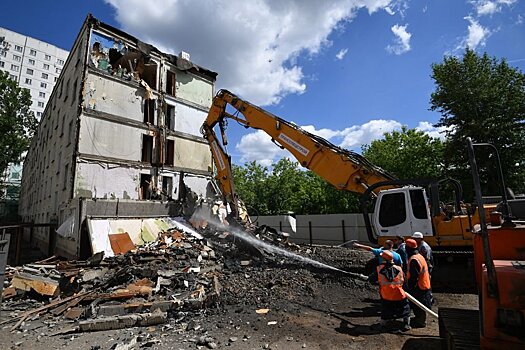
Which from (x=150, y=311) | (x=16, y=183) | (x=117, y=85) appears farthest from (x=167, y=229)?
(x=16, y=183)

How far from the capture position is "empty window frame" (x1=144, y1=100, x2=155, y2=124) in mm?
17906

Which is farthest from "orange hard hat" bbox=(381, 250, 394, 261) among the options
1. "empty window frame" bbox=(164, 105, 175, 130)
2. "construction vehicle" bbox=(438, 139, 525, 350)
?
"empty window frame" bbox=(164, 105, 175, 130)

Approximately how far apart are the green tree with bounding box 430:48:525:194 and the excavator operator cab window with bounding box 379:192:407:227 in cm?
1072

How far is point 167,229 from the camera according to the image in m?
13.7

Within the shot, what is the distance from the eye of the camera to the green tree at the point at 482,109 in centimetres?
1733

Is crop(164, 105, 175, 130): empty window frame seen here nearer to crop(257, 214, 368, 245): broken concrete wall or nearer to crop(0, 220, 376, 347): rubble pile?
crop(0, 220, 376, 347): rubble pile

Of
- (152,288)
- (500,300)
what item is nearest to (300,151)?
(152,288)

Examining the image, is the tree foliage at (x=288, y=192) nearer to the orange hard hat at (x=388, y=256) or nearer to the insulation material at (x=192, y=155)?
the insulation material at (x=192, y=155)

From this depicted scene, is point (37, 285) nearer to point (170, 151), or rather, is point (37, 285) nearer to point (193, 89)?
point (170, 151)

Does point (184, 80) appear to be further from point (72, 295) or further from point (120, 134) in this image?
point (72, 295)

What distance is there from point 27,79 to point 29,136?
133ft

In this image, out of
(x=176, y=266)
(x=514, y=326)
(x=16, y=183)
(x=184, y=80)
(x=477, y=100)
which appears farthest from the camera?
(x=16, y=183)

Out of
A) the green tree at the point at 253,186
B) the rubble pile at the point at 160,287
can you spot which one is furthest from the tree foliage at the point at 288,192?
the rubble pile at the point at 160,287

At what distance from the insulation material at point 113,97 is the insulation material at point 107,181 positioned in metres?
3.09
